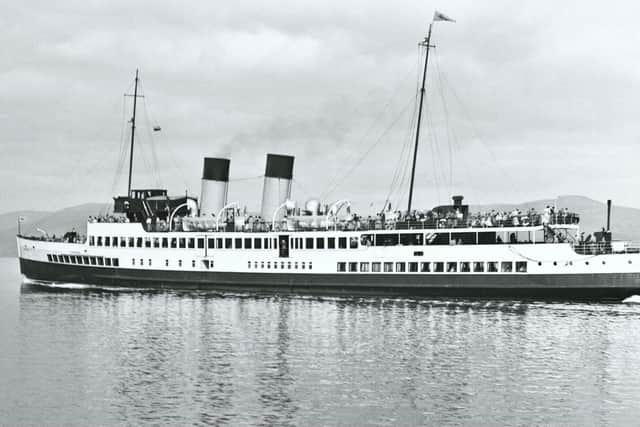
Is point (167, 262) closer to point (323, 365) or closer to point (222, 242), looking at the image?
point (222, 242)

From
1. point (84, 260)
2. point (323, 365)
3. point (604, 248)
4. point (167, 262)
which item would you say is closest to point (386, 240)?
point (604, 248)

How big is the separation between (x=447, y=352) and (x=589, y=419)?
10856 mm

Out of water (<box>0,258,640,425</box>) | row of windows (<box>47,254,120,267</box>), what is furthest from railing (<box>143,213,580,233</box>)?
water (<box>0,258,640,425</box>)

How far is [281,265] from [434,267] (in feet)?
41.0

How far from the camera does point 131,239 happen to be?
67.2 metres

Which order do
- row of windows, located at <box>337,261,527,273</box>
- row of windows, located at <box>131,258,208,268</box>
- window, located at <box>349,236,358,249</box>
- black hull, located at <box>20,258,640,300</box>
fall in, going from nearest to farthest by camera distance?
black hull, located at <box>20,258,640,300</box> < row of windows, located at <box>337,261,527,273</box> < window, located at <box>349,236,358,249</box> < row of windows, located at <box>131,258,208,268</box>

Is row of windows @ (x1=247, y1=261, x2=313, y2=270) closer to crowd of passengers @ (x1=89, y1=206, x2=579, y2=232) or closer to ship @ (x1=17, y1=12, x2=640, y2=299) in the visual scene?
ship @ (x1=17, y1=12, x2=640, y2=299)

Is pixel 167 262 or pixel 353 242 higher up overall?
pixel 353 242

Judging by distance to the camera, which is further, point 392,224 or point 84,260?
point 84,260

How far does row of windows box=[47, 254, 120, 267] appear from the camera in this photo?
67.6 metres

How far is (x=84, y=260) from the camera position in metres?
68.8

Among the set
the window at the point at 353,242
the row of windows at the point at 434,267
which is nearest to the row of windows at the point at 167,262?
the row of windows at the point at 434,267

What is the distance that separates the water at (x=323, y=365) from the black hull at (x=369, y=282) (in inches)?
73.0

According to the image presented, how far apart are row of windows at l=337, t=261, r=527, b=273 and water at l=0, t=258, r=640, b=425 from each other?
13.7 feet
